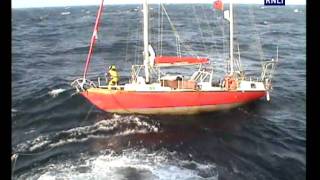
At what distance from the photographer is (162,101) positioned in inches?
384

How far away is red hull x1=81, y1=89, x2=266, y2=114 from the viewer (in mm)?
9688

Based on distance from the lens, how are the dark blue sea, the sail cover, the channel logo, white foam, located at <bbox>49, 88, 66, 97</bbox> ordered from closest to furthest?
1. the channel logo
2. the dark blue sea
3. the sail cover
4. white foam, located at <bbox>49, 88, 66, 97</bbox>

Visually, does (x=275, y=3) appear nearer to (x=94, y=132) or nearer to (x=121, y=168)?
(x=121, y=168)

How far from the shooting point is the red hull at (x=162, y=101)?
9.69 meters

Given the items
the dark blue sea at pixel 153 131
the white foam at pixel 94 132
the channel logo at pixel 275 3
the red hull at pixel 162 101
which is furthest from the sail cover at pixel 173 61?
the channel logo at pixel 275 3

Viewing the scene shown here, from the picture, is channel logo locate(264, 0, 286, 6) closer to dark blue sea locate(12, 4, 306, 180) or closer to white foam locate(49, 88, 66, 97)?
dark blue sea locate(12, 4, 306, 180)

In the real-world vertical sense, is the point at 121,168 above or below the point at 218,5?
below

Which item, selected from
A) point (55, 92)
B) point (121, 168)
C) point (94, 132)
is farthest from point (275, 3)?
point (55, 92)

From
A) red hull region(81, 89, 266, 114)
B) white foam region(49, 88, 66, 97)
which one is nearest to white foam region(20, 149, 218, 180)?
red hull region(81, 89, 266, 114)

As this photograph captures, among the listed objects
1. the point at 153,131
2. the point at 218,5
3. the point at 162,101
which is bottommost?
the point at 153,131

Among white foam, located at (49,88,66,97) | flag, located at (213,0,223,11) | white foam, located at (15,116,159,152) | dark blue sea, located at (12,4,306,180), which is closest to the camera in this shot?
dark blue sea, located at (12,4,306,180)

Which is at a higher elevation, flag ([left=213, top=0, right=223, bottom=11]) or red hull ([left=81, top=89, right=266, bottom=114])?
flag ([left=213, top=0, right=223, bottom=11])
